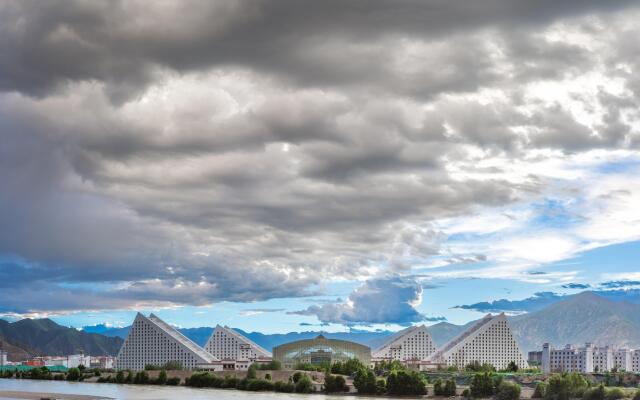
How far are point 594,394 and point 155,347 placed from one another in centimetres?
11325

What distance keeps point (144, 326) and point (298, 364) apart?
5554 centimetres

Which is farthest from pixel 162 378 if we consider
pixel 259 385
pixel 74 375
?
pixel 74 375

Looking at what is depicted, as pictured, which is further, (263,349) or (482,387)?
(263,349)

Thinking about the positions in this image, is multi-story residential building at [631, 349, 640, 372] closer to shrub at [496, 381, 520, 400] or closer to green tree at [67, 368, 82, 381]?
shrub at [496, 381, 520, 400]

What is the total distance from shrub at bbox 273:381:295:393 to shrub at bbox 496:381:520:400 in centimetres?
2475

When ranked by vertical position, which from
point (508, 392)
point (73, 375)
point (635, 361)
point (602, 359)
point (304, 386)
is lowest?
point (73, 375)

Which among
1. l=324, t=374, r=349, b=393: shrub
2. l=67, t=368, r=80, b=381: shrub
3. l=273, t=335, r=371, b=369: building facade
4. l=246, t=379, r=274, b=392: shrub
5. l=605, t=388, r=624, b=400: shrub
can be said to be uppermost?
l=273, t=335, r=371, b=369: building facade

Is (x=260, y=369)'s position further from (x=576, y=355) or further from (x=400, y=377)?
(x=576, y=355)

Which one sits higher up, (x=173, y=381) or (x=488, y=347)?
(x=488, y=347)

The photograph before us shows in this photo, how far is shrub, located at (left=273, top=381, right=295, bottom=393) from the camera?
94056 mm

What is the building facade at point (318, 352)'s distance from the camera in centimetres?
13275

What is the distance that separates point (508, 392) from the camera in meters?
75.9

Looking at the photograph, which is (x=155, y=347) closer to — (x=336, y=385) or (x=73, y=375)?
(x=73, y=375)

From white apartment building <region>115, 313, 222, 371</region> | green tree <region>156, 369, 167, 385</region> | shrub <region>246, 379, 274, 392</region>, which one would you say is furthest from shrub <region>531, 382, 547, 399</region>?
white apartment building <region>115, 313, 222, 371</region>
